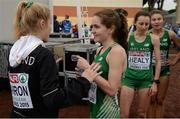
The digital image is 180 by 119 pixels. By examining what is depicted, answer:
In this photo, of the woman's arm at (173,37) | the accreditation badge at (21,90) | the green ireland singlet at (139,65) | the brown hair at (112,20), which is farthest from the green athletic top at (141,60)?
the accreditation badge at (21,90)

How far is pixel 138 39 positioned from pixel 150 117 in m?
1.25

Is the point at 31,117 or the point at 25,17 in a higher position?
the point at 25,17

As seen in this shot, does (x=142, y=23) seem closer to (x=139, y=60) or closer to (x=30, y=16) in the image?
(x=139, y=60)

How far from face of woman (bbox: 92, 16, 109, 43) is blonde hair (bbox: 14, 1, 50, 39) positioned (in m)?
0.63

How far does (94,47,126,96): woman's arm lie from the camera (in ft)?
8.84

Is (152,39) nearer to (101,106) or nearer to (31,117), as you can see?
(101,106)

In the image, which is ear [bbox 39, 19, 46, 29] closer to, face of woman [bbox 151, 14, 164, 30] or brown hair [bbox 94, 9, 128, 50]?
brown hair [bbox 94, 9, 128, 50]

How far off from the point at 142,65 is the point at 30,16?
2806 mm

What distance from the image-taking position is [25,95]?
226cm

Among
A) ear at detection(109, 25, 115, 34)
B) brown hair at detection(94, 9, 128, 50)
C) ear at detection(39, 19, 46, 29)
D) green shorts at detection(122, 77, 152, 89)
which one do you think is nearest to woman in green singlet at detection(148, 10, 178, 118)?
green shorts at detection(122, 77, 152, 89)

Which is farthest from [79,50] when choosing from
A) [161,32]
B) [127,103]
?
[127,103]

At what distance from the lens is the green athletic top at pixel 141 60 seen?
4.80 metres

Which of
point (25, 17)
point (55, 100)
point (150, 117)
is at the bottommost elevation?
point (150, 117)

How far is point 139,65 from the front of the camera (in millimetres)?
4859
